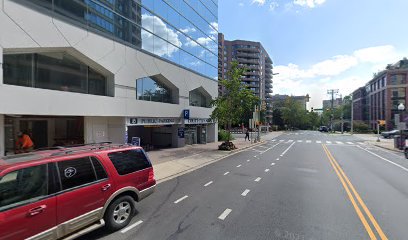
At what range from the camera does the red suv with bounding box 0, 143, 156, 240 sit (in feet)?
12.5

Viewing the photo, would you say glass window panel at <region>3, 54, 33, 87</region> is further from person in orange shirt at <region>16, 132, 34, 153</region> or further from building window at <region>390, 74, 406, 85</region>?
building window at <region>390, 74, 406, 85</region>

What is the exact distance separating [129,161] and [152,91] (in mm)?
13745

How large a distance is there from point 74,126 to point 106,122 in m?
1.89

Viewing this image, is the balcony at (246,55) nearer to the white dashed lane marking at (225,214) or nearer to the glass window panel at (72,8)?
the glass window panel at (72,8)

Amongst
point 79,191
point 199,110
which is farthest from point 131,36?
point 79,191

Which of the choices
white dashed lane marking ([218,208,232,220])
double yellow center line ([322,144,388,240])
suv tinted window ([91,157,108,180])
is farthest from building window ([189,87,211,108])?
suv tinted window ([91,157,108,180])

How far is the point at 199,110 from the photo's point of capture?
26219 mm

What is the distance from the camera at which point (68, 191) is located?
446 cm

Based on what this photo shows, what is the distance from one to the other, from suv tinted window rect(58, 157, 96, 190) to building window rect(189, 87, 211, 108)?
2056 cm

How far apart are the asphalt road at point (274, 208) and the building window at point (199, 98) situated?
1553 cm

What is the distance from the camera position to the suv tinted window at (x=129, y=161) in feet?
18.3

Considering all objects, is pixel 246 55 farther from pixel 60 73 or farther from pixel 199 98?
pixel 60 73

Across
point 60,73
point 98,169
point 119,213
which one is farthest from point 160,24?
point 119,213

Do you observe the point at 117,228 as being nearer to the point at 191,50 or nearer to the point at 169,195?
the point at 169,195
